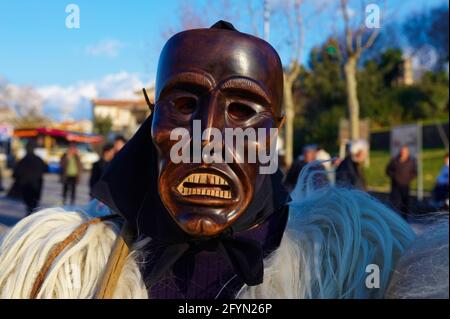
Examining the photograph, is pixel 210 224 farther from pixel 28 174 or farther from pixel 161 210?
pixel 28 174

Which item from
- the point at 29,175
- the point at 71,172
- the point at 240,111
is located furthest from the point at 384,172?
the point at 240,111

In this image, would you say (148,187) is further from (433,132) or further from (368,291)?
(433,132)

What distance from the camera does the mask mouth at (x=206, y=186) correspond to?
1.20 metres

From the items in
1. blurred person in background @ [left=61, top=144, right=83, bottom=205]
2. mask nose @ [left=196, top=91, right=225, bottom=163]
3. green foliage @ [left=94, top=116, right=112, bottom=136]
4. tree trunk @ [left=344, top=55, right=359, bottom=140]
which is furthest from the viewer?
green foliage @ [left=94, top=116, right=112, bottom=136]

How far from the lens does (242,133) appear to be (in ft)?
4.11

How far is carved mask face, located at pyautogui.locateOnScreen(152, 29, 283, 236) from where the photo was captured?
119 centimetres

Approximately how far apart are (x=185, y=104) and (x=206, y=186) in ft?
0.76

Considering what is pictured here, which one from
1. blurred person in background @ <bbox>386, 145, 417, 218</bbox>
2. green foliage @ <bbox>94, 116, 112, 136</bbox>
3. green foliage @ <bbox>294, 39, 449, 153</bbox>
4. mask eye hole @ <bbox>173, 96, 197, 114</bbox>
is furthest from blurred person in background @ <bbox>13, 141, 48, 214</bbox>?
green foliage @ <bbox>94, 116, 112, 136</bbox>

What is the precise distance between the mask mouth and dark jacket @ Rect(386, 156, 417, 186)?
7.40 meters

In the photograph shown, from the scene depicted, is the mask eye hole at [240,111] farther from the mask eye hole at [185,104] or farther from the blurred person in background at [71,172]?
the blurred person in background at [71,172]

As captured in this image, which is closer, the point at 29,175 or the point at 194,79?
the point at 194,79

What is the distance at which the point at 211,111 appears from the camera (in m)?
1.24

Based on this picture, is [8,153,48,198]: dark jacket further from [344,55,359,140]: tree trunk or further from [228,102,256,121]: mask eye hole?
[344,55,359,140]: tree trunk

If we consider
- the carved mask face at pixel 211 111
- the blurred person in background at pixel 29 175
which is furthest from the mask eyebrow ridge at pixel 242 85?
the blurred person in background at pixel 29 175
